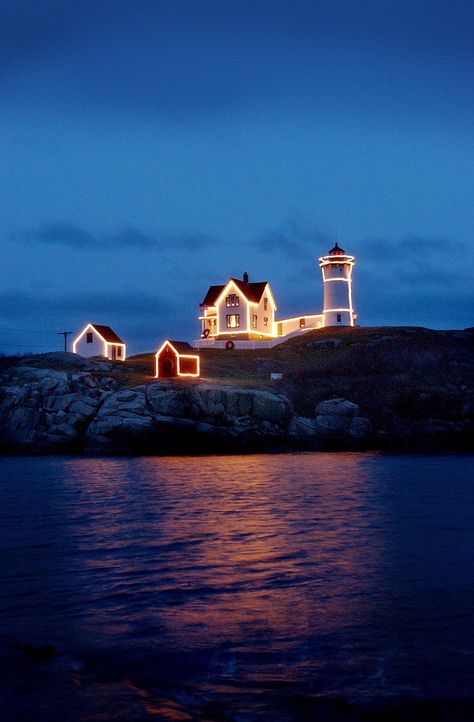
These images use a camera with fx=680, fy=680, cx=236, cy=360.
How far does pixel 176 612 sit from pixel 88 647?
2.43 metres

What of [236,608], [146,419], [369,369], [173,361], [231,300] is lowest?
[236,608]

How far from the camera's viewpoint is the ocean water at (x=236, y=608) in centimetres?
884

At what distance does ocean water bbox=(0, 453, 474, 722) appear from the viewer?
8844mm

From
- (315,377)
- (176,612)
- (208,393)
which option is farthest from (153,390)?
(176,612)

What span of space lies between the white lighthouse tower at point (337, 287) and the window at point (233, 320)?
14.5 meters

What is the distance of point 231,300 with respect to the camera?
96.8 metres

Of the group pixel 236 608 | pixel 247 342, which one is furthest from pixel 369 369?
pixel 236 608

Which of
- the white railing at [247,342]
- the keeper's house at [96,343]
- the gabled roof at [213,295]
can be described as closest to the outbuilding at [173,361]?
the keeper's house at [96,343]

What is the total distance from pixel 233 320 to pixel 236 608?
84.7 m

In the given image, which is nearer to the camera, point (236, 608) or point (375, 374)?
point (236, 608)

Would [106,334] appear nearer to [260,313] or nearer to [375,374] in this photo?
[260,313]

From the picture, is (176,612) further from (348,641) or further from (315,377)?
(315,377)

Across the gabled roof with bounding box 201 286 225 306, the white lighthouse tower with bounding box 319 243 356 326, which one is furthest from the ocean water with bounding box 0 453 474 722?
the white lighthouse tower with bounding box 319 243 356 326

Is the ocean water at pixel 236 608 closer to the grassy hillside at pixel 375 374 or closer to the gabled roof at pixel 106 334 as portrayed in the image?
the grassy hillside at pixel 375 374
